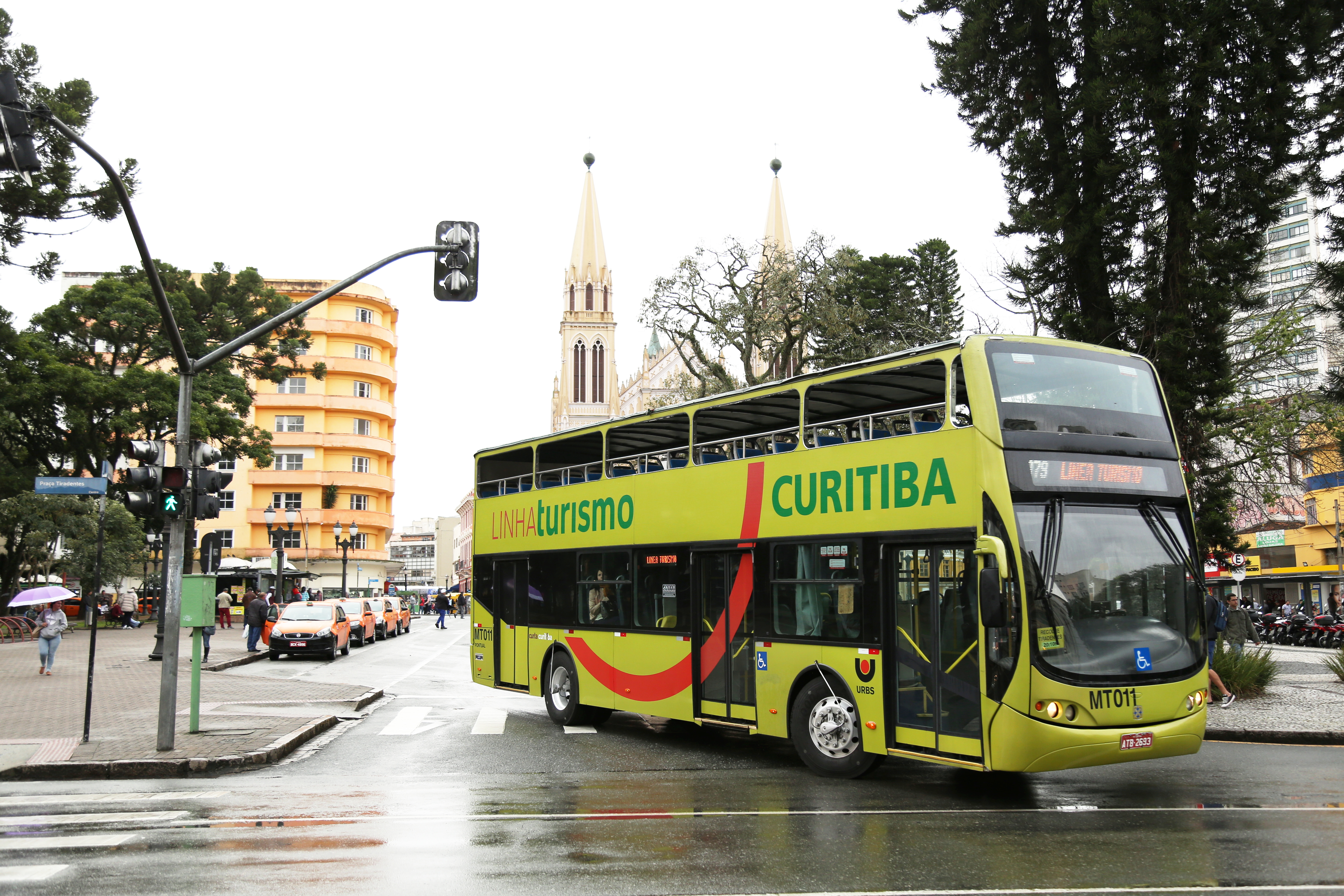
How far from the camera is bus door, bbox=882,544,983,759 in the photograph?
906cm

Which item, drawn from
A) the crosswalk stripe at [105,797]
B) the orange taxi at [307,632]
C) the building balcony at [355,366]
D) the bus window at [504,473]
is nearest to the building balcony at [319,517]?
the building balcony at [355,366]

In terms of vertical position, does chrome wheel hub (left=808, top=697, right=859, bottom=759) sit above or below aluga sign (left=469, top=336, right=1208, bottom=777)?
below

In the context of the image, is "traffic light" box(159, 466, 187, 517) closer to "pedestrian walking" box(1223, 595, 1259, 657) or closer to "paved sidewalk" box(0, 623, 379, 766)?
"paved sidewalk" box(0, 623, 379, 766)

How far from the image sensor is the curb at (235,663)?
25.4m

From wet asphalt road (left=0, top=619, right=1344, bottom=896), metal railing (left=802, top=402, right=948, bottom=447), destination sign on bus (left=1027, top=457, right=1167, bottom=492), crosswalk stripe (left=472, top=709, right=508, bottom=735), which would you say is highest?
metal railing (left=802, top=402, right=948, bottom=447)

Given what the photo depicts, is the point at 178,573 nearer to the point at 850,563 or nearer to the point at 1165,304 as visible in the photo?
the point at 850,563

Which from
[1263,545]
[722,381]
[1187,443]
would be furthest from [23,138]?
[1263,545]

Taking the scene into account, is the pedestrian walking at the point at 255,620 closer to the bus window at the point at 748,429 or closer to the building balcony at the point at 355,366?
the bus window at the point at 748,429

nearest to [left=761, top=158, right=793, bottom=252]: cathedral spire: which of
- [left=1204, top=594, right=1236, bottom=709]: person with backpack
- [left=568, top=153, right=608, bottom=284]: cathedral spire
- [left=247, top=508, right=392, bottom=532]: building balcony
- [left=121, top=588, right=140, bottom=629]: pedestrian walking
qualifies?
[left=568, top=153, right=608, bottom=284]: cathedral spire

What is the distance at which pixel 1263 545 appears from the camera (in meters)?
58.1

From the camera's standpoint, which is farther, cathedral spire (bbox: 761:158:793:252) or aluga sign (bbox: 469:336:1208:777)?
cathedral spire (bbox: 761:158:793:252)

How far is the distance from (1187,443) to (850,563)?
1072 cm

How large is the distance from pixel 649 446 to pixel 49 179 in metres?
21.3

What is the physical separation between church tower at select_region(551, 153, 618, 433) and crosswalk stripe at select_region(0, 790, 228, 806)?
11765cm
